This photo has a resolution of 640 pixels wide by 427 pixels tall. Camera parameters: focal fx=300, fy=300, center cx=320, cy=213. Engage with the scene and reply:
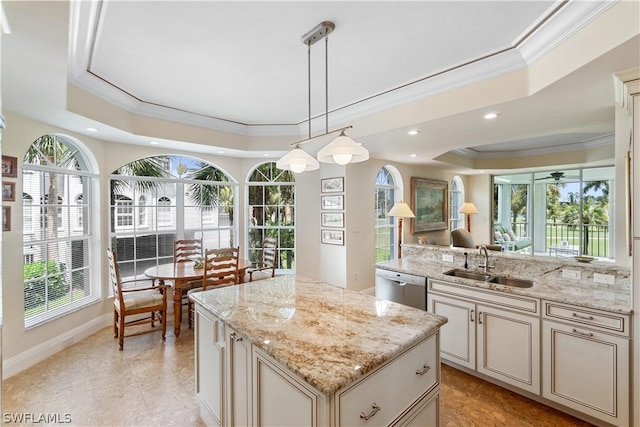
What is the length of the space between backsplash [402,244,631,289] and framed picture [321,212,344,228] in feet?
4.07

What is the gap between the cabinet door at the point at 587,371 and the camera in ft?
6.59

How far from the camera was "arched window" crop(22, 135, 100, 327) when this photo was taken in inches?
122

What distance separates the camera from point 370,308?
76.2 inches

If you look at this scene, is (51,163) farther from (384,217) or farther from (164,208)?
(384,217)

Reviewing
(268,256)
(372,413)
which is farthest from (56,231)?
(372,413)

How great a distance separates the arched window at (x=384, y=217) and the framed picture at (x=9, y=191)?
4.58 meters

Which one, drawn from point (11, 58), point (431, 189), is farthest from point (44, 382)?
point (431, 189)

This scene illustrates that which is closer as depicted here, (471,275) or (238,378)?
(238,378)

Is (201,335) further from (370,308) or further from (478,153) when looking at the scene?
(478,153)

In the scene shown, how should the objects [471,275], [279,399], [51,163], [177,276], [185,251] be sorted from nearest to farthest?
[279,399] < [471,275] < [51,163] < [177,276] < [185,251]

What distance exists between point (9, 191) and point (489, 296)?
4.48 meters

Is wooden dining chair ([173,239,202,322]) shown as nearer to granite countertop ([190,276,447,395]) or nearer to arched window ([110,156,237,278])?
arched window ([110,156,237,278])

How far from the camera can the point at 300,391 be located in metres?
1.31

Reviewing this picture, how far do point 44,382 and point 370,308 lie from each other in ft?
9.96
